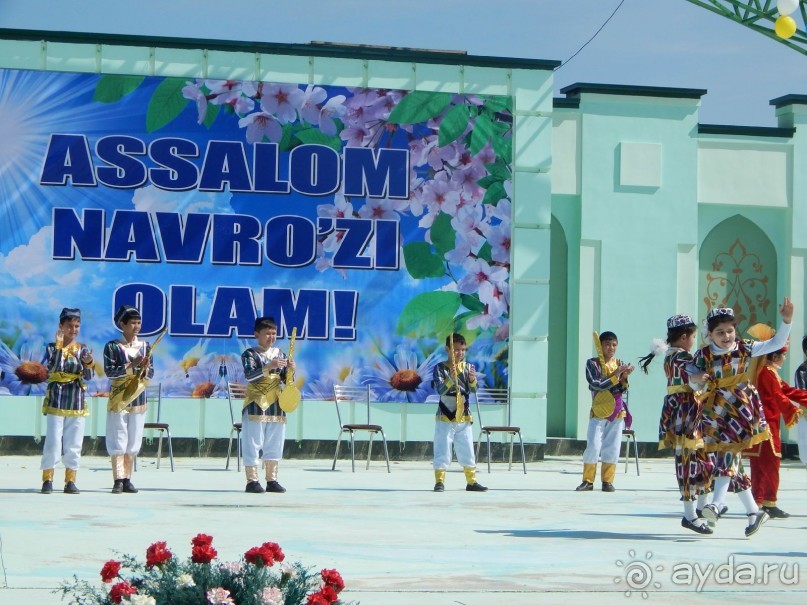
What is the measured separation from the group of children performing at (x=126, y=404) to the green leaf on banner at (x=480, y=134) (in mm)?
5623

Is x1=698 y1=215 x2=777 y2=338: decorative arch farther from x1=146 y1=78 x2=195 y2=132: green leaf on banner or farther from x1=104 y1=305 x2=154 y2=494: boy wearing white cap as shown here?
x1=104 y1=305 x2=154 y2=494: boy wearing white cap

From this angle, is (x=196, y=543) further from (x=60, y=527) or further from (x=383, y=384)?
(x=383, y=384)

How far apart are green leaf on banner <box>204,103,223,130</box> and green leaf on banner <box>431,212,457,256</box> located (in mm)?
3139

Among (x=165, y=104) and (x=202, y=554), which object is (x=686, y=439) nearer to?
(x=202, y=554)

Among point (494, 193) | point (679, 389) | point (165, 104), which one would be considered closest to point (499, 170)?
point (494, 193)

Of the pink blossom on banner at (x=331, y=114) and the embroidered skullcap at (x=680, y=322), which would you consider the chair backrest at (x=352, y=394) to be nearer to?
the pink blossom on banner at (x=331, y=114)

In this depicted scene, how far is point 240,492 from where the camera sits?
13.8m

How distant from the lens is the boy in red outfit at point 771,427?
38.2 feet

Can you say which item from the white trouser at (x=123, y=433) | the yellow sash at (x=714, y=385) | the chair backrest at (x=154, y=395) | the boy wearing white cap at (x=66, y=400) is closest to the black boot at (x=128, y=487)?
the white trouser at (x=123, y=433)

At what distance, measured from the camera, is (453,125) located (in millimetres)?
18984

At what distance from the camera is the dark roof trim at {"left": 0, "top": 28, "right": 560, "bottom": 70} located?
719 inches

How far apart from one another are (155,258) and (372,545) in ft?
30.7

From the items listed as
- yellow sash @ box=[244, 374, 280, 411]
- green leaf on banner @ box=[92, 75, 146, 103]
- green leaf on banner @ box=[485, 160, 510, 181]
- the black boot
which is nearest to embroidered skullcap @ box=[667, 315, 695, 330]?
yellow sash @ box=[244, 374, 280, 411]

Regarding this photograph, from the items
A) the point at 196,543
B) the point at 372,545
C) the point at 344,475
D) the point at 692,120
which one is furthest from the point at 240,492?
the point at 692,120
